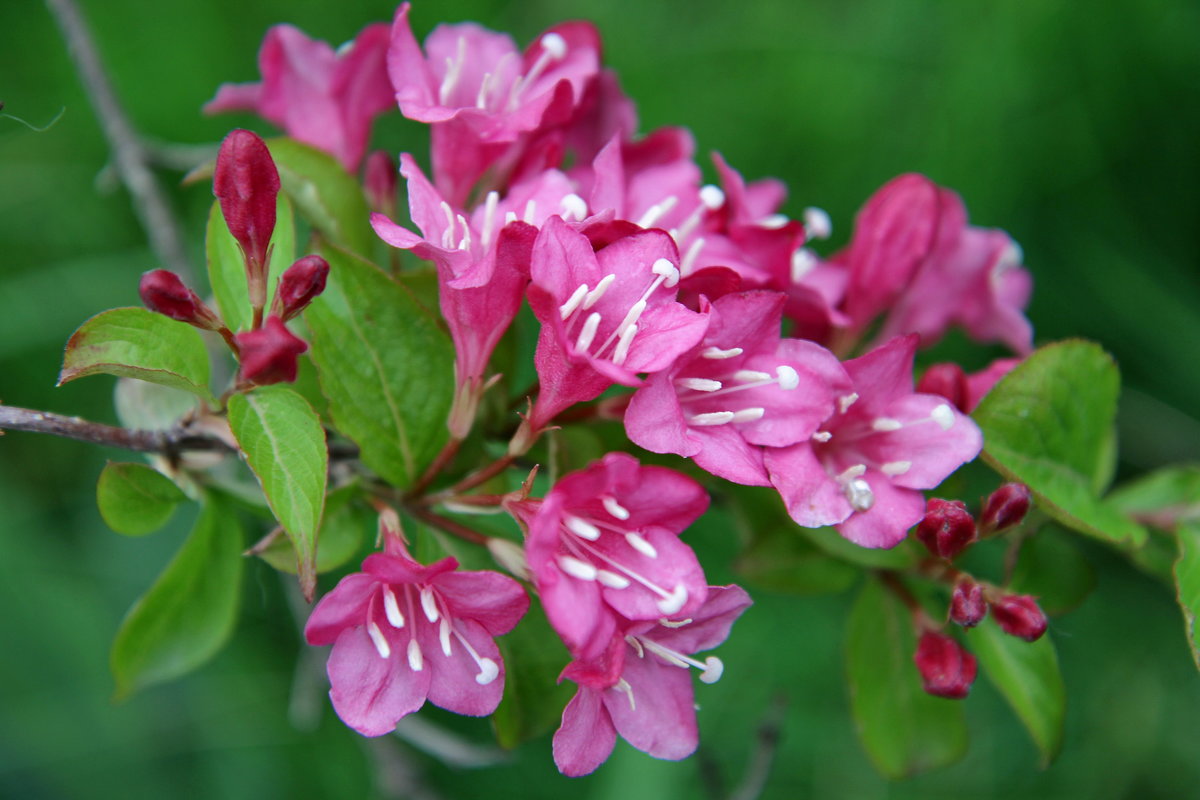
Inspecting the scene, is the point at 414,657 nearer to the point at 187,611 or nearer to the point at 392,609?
the point at 392,609

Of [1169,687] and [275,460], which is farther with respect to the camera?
[1169,687]


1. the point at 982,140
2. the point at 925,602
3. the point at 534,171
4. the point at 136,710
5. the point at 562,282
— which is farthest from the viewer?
the point at 982,140

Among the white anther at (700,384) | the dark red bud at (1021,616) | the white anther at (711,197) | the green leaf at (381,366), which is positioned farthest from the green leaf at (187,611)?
the dark red bud at (1021,616)

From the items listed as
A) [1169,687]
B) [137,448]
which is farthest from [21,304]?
[1169,687]

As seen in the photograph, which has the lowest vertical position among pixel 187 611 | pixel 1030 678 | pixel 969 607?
pixel 187 611

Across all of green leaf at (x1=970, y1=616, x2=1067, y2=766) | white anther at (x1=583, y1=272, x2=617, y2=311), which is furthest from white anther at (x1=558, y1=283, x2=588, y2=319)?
green leaf at (x1=970, y1=616, x2=1067, y2=766)

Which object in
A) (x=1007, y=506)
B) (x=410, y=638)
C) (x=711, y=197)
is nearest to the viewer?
(x=410, y=638)

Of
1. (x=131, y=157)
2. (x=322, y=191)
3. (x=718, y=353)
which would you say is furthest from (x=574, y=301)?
(x=131, y=157)

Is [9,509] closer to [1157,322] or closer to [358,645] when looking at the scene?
[358,645]
